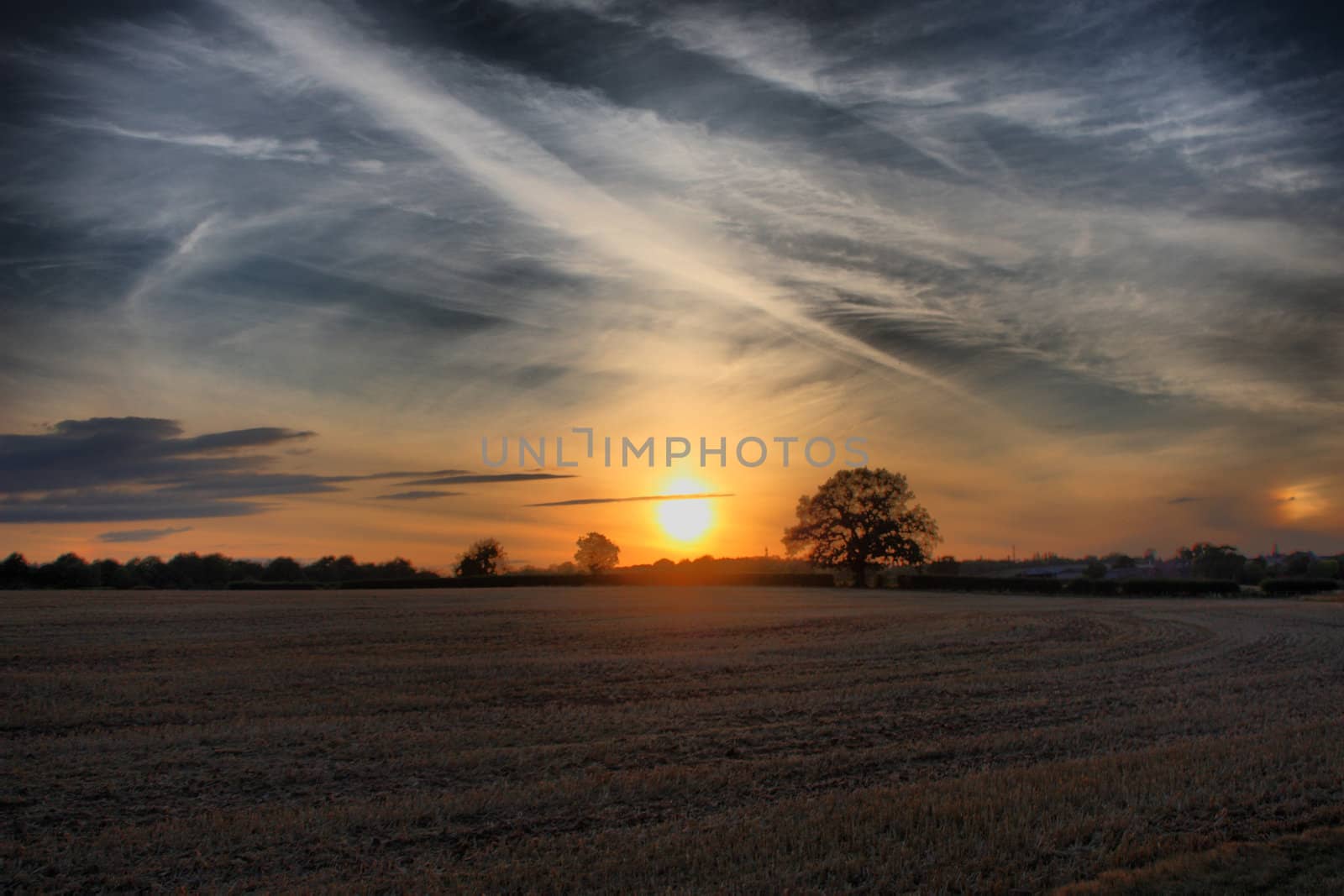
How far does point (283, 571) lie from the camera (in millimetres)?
92500

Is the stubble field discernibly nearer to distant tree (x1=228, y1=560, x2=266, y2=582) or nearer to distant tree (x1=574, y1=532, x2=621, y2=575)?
distant tree (x1=228, y1=560, x2=266, y2=582)

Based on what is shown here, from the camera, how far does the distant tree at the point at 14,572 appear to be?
71.7 metres

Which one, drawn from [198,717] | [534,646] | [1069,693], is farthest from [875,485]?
[198,717]

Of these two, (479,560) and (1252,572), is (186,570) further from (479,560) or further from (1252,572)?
(1252,572)

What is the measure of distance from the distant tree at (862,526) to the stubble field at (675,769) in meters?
56.7

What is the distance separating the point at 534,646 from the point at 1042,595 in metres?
46.4

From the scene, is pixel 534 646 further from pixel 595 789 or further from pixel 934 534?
pixel 934 534

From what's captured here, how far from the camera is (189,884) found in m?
7.23

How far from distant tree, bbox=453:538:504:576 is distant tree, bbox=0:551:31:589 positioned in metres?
52.6

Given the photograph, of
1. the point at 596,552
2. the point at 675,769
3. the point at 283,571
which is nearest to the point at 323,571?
the point at 283,571

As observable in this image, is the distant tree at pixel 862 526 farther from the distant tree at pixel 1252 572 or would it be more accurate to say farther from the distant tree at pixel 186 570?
the distant tree at pixel 186 570

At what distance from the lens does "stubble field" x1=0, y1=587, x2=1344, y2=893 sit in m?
7.46

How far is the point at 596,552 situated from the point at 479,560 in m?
33.5

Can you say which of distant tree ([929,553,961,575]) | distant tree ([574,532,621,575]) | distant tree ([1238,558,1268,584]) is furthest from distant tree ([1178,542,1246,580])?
distant tree ([574,532,621,575])
